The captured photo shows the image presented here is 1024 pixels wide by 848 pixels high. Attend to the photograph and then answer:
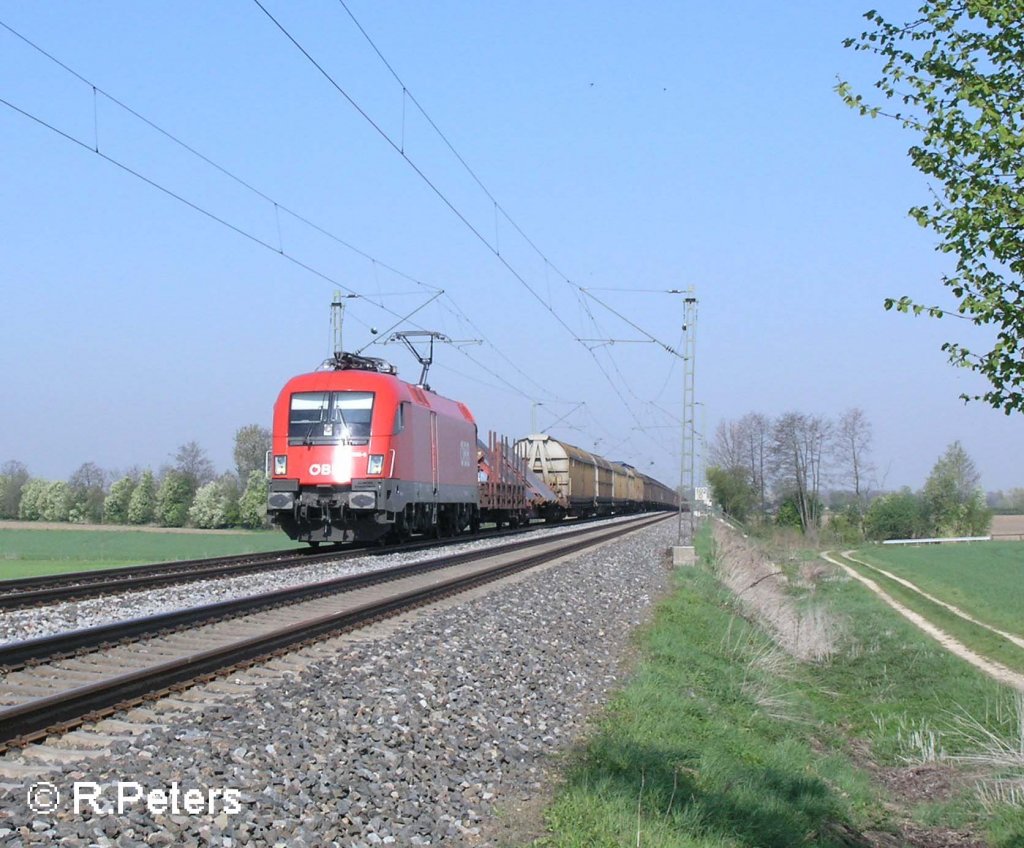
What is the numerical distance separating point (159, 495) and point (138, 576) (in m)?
76.1

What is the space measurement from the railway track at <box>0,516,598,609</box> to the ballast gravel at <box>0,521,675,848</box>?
4.67 m

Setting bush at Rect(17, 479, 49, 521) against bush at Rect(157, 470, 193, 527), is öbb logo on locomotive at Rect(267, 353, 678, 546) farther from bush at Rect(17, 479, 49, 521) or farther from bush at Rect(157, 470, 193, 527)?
bush at Rect(17, 479, 49, 521)

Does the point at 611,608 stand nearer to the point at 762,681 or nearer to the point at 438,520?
the point at 762,681

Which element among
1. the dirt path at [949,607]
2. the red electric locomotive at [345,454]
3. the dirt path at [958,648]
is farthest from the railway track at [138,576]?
the dirt path at [949,607]

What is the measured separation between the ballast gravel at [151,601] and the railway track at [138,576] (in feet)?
0.68

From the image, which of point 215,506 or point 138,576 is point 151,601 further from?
point 215,506

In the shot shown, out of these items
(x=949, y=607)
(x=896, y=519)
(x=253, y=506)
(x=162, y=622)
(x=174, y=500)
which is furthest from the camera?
(x=896, y=519)

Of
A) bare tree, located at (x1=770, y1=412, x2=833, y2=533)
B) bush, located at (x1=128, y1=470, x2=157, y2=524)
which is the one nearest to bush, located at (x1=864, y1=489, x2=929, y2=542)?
bare tree, located at (x1=770, y1=412, x2=833, y2=533)

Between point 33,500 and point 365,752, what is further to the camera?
point 33,500

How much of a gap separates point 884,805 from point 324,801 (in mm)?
7781

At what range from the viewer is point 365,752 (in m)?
6.48

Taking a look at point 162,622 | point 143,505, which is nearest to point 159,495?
point 143,505

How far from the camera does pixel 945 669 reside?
21.6 metres

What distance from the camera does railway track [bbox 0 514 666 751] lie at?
668 centimetres
